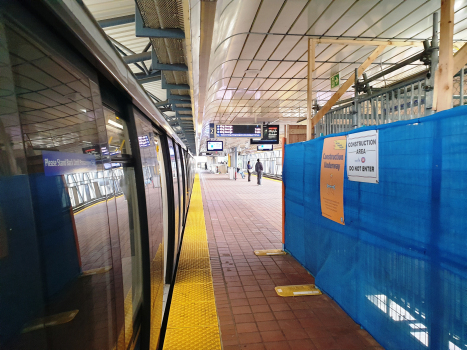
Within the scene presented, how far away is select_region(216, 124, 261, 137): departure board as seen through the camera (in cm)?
1324

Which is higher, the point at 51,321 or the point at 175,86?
the point at 175,86

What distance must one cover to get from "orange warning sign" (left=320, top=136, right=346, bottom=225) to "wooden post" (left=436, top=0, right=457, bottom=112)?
910mm

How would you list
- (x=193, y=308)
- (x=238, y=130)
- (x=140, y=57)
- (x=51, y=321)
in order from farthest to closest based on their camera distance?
(x=238, y=130), (x=140, y=57), (x=193, y=308), (x=51, y=321)

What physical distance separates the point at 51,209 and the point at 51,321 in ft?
1.18

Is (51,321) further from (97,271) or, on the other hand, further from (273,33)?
(273,33)

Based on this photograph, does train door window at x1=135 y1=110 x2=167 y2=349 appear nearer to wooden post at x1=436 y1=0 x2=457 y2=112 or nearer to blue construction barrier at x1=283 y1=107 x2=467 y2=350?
blue construction barrier at x1=283 y1=107 x2=467 y2=350

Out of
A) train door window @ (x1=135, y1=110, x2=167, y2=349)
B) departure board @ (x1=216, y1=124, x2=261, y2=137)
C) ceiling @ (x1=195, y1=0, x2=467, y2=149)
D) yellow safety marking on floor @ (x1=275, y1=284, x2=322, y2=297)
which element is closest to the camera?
train door window @ (x1=135, y1=110, x2=167, y2=349)

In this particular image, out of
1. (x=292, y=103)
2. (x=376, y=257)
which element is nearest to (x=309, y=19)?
(x=376, y=257)

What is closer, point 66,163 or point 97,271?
point 66,163

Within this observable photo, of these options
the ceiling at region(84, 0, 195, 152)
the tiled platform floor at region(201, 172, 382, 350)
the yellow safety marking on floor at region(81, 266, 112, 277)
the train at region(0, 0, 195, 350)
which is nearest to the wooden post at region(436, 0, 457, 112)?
the tiled platform floor at region(201, 172, 382, 350)

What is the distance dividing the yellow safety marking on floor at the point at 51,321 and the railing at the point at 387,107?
3.44 metres

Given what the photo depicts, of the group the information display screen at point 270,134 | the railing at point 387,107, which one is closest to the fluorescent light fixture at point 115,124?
the railing at point 387,107

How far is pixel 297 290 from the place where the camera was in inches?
140

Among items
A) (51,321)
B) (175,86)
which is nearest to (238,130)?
(175,86)
